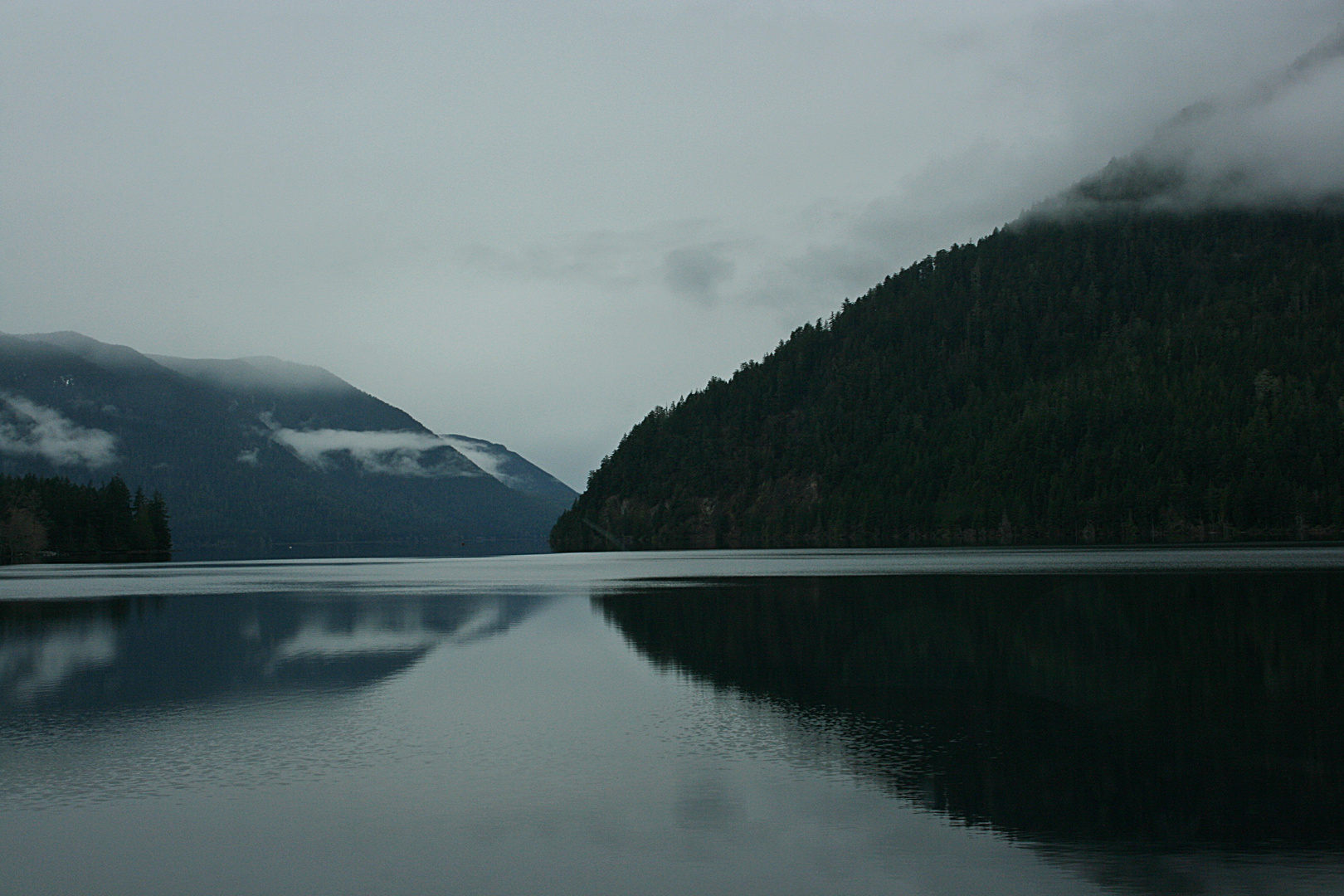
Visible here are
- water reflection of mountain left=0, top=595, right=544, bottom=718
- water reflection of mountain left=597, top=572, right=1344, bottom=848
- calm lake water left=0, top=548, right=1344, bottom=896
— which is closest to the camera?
calm lake water left=0, top=548, right=1344, bottom=896

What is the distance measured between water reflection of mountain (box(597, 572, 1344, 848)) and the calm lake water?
16 centimetres

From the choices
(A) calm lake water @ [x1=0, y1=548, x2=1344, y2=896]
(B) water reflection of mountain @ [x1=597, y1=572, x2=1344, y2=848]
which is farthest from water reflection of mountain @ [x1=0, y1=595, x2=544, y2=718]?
(B) water reflection of mountain @ [x1=597, y1=572, x2=1344, y2=848]

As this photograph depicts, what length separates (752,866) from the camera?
1977 centimetres

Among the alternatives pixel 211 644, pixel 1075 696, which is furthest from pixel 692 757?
pixel 211 644

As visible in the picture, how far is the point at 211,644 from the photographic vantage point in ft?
186

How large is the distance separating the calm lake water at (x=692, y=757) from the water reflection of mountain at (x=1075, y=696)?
16 centimetres

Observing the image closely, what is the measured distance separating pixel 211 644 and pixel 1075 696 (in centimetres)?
4137

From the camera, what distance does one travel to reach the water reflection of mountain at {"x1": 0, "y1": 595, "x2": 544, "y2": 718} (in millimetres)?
41438

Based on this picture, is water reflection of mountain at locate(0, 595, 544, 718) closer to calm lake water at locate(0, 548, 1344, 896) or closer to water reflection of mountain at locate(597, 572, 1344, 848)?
calm lake water at locate(0, 548, 1344, 896)

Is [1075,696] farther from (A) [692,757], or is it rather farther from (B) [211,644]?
(B) [211,644]

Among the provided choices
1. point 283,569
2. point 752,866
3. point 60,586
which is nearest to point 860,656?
point 752,866

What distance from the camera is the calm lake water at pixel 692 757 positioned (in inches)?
778

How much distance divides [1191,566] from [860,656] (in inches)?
3058

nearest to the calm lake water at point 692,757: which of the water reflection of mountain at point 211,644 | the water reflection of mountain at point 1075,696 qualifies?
the water reflection of mountain at point 1075,696
